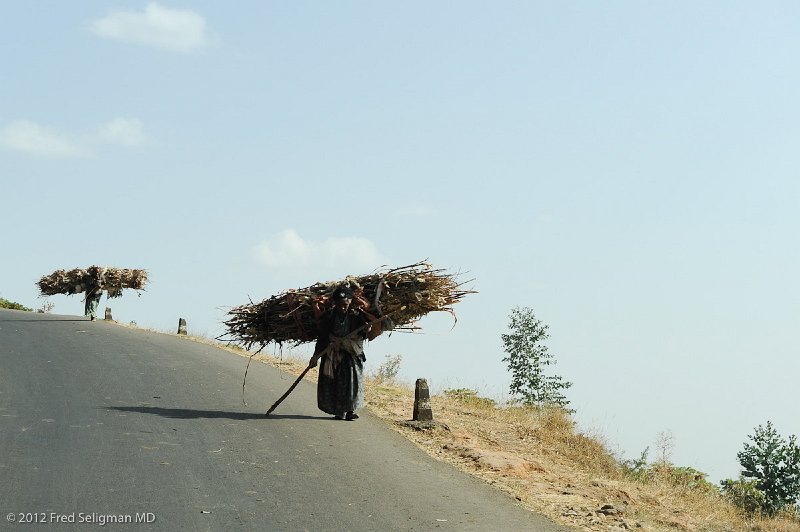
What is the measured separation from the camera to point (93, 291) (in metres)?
34.9

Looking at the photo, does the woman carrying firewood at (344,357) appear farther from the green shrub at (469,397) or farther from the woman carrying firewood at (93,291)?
the woman carrying firewood at (93,291)

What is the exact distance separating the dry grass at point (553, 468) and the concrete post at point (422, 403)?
1.09ft

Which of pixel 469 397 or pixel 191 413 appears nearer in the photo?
pixel 191 413

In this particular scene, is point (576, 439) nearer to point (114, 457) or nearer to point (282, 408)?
point (282, 408)

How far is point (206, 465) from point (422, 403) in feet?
17.4

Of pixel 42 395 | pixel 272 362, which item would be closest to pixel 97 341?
pixel 272 362

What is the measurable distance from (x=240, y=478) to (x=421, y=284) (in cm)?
496

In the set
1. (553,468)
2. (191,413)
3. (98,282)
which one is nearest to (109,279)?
(98,282)

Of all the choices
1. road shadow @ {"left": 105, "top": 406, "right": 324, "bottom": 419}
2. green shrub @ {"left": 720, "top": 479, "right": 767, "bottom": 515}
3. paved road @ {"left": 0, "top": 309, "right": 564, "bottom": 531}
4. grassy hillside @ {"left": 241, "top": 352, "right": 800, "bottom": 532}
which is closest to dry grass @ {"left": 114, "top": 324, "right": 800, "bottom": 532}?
grassy hillside @ {"left": 241, "top": 352, "right": 800, "bottom": 532}

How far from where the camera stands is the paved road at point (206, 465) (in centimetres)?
853

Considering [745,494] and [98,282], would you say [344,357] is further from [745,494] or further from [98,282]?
[98,282]

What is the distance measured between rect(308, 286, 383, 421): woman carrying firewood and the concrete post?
3.74 feet

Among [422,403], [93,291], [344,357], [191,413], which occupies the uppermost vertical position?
[93,291]

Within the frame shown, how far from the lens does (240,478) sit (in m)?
9.87
